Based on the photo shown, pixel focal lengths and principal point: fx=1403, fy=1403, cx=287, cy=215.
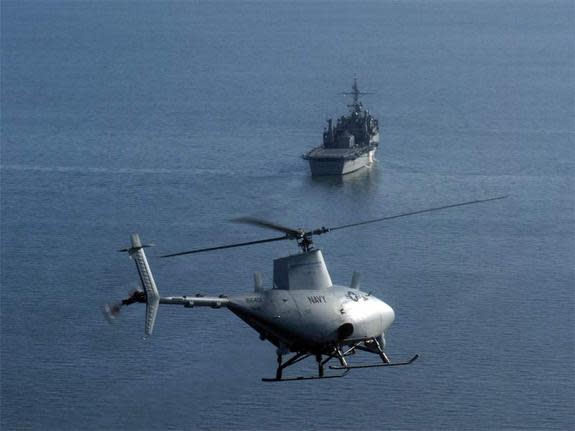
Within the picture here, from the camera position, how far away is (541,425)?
266 ft

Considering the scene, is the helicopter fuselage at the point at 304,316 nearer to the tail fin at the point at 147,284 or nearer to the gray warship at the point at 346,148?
the tail fin at the point at 147,284

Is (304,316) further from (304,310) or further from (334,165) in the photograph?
(334,165)

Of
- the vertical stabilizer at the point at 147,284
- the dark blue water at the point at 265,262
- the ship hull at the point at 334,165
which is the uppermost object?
the vertical stabilizer at the point at 147,284

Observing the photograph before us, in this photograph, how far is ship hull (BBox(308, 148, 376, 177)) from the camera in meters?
137

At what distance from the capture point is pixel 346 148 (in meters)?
143

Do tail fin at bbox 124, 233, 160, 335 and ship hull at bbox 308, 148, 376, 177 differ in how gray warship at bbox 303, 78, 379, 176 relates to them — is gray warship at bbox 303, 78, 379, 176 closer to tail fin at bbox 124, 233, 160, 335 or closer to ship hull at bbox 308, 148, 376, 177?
ship hull at bbox 308, 148, 376, 177

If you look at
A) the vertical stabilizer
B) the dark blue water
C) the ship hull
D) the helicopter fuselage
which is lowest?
the dark blue water

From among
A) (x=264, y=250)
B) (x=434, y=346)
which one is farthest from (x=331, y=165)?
(x=434, y=346)

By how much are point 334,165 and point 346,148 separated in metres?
4.84

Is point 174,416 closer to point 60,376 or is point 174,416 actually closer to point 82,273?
point 60,376

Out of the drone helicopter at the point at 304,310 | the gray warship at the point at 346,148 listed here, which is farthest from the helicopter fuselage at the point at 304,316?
the gray warship at the point at 346,148

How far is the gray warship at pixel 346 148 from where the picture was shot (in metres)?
138

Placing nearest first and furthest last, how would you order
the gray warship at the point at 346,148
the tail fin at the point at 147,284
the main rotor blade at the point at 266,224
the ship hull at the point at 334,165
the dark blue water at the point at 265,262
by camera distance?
the main rotor blade at the point at 266,224, the tail fin at the point at 147,284, the dark blue water at the point at 265,262, the ship hull at the point at 334,165, the gray warship at the point at 346,148

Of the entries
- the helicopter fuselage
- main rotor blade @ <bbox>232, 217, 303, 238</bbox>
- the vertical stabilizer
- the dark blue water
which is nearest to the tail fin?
the vertical stabilizer
